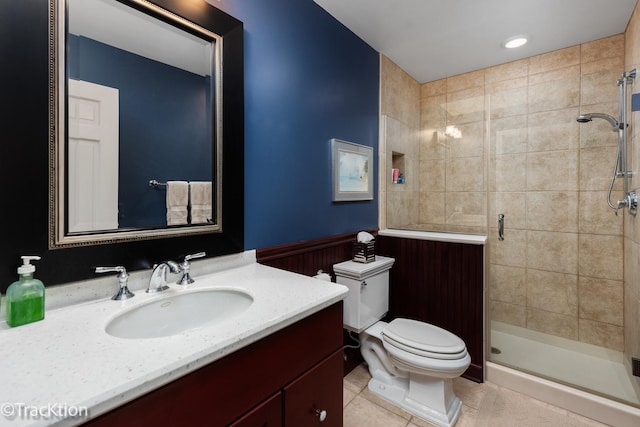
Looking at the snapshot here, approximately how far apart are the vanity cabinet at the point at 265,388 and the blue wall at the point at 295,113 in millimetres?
627

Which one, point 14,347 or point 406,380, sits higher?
point 14,347

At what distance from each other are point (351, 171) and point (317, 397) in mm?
1424

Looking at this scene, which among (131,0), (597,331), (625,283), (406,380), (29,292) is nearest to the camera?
(29,292)

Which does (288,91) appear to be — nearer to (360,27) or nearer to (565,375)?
(360,27)

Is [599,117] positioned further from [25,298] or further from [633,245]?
[25,298]

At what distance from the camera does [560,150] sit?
230cm

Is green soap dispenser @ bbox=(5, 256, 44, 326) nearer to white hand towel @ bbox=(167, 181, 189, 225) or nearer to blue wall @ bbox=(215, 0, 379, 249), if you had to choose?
white hand towel @ bbox=(167, 181, 189, 225)

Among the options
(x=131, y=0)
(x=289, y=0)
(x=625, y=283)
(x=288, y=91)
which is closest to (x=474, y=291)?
(x=625, y=283)

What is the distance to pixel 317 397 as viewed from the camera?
941 mm

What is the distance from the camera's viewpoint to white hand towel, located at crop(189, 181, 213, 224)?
1.20 meters

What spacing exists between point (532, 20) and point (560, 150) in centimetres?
100

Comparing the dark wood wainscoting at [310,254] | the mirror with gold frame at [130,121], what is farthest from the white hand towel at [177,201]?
the dark wood wainscoting at [310,254]

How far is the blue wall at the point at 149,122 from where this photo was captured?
977 millimetres

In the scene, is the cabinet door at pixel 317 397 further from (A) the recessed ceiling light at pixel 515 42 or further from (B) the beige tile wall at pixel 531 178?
(A) the recessed ceiling light at pixel 515 42
